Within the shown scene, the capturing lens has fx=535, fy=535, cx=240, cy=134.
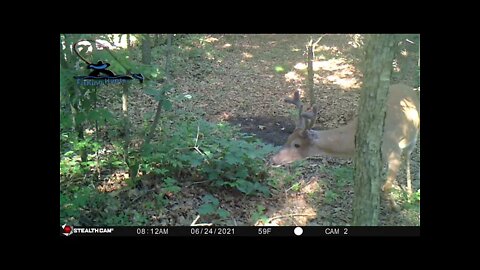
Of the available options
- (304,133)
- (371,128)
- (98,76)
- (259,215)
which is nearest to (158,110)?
(98,76)

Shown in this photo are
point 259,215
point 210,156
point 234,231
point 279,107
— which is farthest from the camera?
point 279,107

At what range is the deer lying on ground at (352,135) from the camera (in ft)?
10.0

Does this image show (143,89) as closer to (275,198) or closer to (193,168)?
(193,168)

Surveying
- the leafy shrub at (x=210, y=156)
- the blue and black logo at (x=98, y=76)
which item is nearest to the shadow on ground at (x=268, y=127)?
the leafy shrub at (x=210, y=156)

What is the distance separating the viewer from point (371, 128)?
6.96ft

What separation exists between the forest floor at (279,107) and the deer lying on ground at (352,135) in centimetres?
6

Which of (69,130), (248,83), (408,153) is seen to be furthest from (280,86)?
(69,130)

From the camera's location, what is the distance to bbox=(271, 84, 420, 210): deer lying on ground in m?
3.05

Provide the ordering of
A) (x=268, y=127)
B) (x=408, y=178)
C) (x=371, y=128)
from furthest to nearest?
(x=268, y=127), (x=408, y=178), (x=371, y=128)

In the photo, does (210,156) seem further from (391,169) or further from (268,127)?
(391,169)

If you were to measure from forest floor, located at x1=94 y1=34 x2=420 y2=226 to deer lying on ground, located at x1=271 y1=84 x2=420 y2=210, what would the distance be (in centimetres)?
6

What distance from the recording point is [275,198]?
8.29 ft

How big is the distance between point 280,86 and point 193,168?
0.96 meters

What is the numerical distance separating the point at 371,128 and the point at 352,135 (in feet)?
3.12
